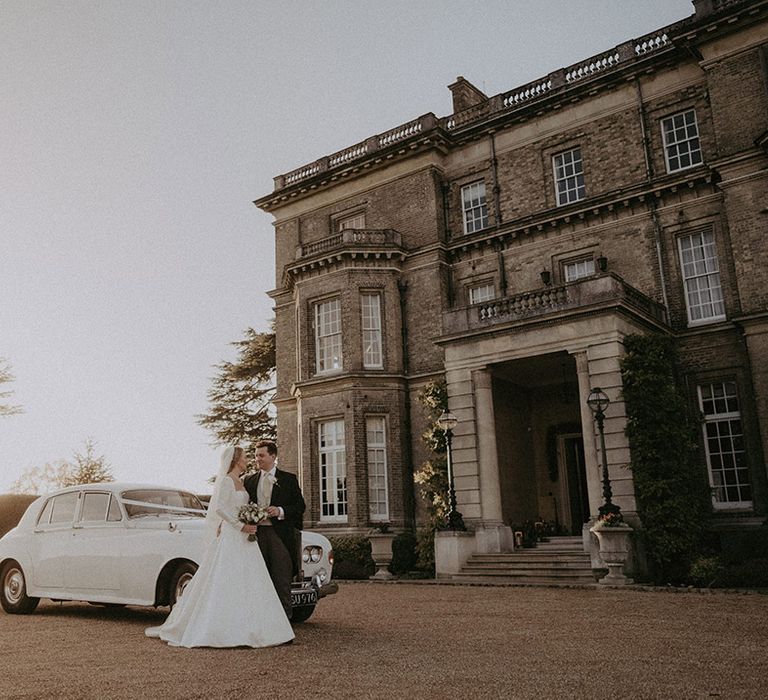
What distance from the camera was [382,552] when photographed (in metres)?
18.3

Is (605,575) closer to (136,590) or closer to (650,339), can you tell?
(650,339)

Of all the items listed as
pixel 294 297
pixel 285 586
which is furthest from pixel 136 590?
pixel 294 297

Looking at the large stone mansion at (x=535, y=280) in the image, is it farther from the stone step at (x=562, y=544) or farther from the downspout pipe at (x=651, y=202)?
the stone step at (x=562, y=544)

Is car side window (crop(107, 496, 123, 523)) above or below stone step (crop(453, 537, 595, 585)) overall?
above

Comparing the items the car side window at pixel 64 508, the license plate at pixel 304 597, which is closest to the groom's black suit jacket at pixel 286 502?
the license plate at pixel 304 597

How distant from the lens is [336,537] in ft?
69.5

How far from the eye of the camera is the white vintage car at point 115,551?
338 inches

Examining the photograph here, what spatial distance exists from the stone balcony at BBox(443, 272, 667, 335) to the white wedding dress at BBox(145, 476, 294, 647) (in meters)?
11.0

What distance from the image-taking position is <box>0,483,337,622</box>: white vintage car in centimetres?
858

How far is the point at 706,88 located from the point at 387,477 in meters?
14.0

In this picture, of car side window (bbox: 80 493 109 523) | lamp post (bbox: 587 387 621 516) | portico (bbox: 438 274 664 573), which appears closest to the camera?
car side window (bbox: 80 493 109 523)

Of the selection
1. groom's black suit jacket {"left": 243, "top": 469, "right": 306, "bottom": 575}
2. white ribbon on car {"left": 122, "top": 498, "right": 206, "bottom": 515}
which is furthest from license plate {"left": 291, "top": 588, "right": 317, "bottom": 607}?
white ribbon on car {"left": 122, "top": 498, "right": 206, "bottom": 515}

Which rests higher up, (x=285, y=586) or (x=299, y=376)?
(x=299, y=376)

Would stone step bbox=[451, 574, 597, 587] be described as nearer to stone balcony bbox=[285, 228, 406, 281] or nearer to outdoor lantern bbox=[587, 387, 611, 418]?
outdoor lantern bbox=[587, 387, 611, 418]
